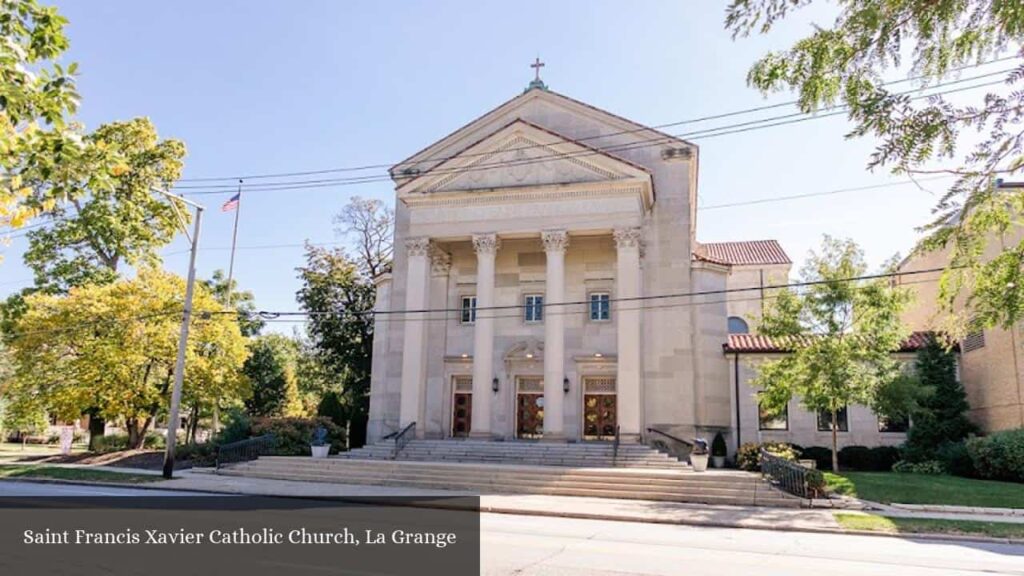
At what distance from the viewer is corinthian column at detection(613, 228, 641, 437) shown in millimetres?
26703

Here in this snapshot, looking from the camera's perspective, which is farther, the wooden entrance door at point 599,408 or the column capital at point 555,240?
the wooden entrance door at point 599,408

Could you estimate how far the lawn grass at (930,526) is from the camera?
45.8 feet

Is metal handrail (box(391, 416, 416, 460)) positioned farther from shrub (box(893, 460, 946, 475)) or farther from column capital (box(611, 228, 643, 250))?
shrub (box(893, 460, 946, 475))

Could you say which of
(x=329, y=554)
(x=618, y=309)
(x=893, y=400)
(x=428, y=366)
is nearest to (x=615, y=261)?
(x=618, y=309)

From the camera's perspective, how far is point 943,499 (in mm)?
18406

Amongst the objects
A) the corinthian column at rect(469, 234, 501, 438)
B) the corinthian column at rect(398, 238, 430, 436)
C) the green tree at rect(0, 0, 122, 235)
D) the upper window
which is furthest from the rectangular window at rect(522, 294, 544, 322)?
the green tree at rect(0, 0, 122, 235)

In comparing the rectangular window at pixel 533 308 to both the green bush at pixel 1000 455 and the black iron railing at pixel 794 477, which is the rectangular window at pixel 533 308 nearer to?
the black iron railing at pixel 794 477

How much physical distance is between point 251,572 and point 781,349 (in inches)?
979

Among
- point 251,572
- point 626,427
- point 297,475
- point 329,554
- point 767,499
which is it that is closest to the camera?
point 251,572

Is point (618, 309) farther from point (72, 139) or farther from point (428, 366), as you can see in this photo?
point (72, 139)

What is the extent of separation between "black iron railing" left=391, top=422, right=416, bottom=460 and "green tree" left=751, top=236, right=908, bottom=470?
14.0 meters

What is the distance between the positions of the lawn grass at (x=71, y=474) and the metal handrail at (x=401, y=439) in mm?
8204

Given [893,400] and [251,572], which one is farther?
[893,400]

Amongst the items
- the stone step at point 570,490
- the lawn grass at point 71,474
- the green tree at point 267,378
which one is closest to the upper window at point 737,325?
the stone step at point 570,490
